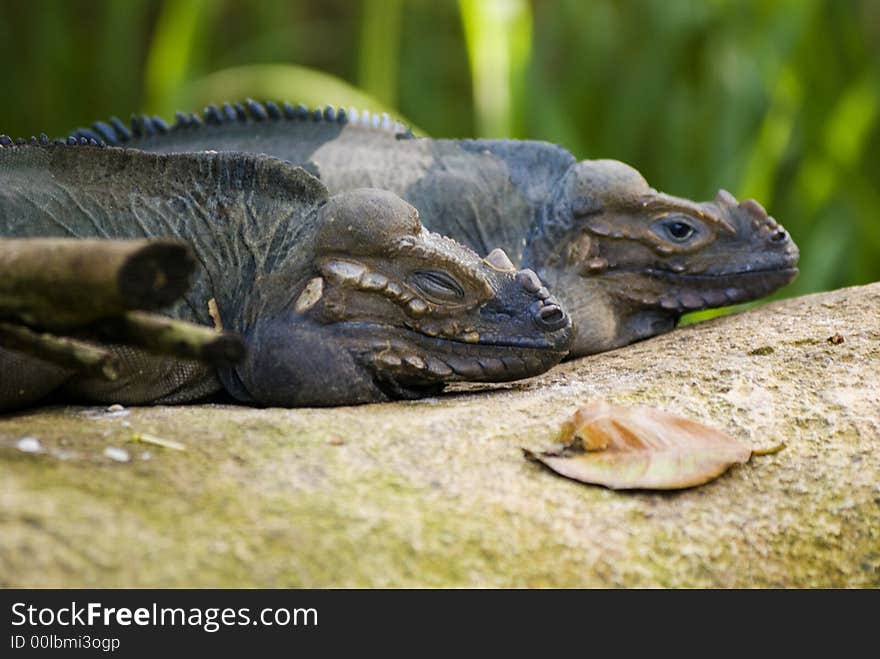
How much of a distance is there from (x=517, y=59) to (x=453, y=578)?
18.1 feet

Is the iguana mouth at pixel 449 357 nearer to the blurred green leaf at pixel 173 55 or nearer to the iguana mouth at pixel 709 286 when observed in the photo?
the iguana mouth at pixel 709 286

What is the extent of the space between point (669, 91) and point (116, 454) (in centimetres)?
689

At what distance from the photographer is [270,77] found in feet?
26.9

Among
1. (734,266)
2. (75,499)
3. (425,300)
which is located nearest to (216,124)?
(425,300)

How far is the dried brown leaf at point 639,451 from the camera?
2.83 m

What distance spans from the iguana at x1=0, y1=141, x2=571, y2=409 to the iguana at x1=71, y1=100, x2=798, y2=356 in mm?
924

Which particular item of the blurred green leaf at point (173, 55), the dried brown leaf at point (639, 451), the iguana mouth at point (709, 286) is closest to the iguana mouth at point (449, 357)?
the dried brown leaf at point (639, 451)

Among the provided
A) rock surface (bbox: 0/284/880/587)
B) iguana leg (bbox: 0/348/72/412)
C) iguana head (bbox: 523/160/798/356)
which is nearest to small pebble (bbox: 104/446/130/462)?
rock surface (bbox: 0/284/880/587)

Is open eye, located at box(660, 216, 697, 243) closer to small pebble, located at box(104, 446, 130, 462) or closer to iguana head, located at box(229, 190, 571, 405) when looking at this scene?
iguana head, located at box(229, 190, 571, 405)

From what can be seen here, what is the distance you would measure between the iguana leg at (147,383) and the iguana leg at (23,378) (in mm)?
87

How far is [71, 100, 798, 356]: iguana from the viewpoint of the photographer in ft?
15.1

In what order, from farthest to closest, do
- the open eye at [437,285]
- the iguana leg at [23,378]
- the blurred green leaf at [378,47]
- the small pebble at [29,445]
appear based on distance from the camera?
the blurred green leaf at [378,47], the open eye at [437,285], the iguana leg at [23,378], the small pebble at [29,445]

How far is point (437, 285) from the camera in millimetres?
3525

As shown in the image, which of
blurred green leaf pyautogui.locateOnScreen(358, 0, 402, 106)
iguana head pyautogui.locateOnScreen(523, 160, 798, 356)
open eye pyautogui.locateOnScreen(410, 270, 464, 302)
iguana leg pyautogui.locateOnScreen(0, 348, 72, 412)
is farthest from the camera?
blurred green leaf pyautogui.locateOnScreen(358, 0, 402, 106)
